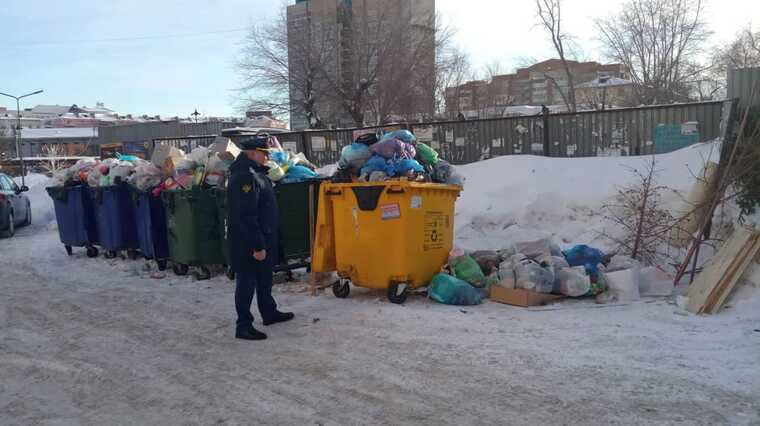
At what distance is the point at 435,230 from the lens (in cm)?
726

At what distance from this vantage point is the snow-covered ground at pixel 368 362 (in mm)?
3984

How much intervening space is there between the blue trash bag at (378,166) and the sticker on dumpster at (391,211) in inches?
17.0

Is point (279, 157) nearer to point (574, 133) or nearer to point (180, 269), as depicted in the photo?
point (180, 269)

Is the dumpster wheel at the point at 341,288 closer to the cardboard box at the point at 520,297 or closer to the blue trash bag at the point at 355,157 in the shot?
the blue trash bag at the point at 355,157

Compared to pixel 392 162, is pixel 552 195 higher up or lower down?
lower down

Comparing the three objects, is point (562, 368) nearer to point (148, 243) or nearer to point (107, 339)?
point (107, 339)

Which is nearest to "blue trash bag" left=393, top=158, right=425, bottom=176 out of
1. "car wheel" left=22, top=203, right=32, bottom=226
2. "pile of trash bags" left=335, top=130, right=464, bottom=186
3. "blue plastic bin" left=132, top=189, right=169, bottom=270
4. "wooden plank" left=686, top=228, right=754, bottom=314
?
"pile of trash bags" left=335, top=130, right=464, bottom=186

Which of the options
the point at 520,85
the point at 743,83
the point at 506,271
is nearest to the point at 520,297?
the point at 506,271

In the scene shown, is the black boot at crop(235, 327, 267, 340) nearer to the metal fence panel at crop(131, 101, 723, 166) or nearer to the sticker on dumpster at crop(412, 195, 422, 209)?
the sticker on dumpster at crop(412, 195, 422, 209)

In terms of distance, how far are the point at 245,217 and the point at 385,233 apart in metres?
1.71

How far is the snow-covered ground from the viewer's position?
3.98 m

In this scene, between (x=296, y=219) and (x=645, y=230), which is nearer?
(x=645, y=230)

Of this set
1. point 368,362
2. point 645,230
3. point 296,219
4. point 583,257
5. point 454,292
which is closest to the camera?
point 368,362

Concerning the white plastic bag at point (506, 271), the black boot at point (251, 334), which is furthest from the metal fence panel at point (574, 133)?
the black boot at point (251, 334)
